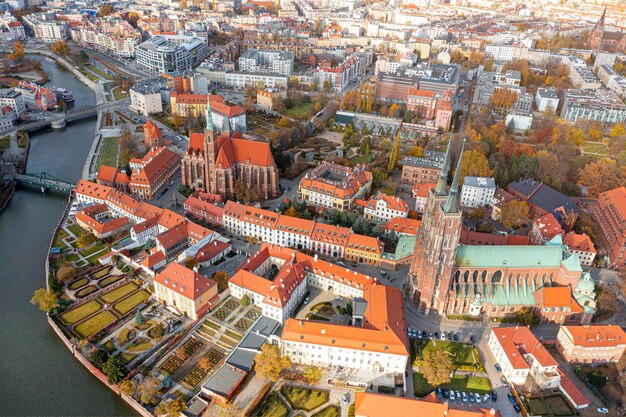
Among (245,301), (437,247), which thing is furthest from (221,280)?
(437,247)

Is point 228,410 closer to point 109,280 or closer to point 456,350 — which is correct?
point 456,350

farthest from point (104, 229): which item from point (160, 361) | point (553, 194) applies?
point (553, 194)

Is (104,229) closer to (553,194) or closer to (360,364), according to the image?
(360,364)

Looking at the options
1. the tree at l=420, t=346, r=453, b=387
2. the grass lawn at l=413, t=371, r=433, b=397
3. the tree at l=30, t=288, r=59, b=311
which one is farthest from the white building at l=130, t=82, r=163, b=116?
the tree at l=420, t=346, r=453, b=387

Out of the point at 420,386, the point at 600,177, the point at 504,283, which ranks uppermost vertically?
the point at 600,177

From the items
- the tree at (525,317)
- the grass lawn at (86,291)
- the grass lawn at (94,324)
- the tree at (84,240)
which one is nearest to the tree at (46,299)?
the grass lawn at (86,291)

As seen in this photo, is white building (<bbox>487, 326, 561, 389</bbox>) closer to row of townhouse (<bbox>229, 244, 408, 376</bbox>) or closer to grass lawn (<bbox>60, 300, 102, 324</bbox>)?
row of townhouse (<bbox>229, 244, 408, 376</bbox>)

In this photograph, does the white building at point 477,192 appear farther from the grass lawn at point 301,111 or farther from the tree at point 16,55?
the tree at point 16,55

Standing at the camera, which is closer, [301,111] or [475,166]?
[475,166]
